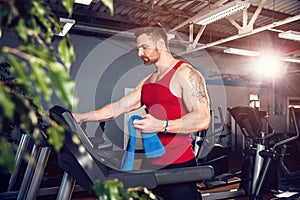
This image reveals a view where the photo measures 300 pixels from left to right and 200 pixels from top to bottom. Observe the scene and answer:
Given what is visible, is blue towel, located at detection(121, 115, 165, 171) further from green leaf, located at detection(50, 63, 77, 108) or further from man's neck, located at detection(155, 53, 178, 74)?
green leaf, located at detection(50, 63, 77, 108)

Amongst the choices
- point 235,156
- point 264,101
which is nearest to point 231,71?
point 264,101

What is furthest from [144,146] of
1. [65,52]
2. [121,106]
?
[65,52]

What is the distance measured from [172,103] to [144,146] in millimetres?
290

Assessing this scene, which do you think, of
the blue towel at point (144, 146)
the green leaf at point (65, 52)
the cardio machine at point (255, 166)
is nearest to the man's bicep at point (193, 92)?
the blue towel at point (144, 146)

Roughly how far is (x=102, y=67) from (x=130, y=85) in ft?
2.61

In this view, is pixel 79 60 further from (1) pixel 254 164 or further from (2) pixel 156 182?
(2) pixel 156 182

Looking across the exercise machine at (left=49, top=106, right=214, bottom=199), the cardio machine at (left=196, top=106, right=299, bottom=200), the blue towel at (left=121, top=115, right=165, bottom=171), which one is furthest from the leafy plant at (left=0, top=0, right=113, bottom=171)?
the cardio machine at (left=196, top=106, right=299, bottom=200)

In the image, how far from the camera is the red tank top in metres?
1.57

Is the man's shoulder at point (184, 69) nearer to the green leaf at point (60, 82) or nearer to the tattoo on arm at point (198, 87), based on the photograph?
the tattoo on arm at point (198, 87)

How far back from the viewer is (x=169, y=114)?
1.61 m

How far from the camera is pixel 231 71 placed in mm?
8594

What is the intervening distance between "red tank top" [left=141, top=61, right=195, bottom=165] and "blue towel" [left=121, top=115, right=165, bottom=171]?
5 centimetres

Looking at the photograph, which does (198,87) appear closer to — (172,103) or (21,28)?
(172,103)

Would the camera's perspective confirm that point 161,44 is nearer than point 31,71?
No
